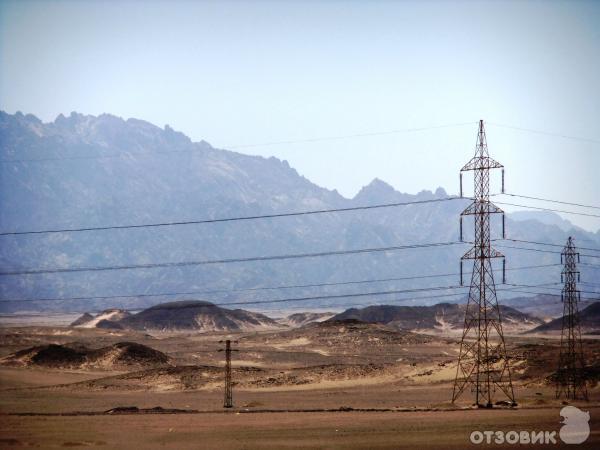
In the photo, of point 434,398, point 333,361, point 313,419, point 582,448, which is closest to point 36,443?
point 313,419

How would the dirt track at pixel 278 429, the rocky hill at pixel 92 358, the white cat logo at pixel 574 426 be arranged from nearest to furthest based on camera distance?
the white cat logo at pixel 574 426 < the dirt track at pixel 278 429 < the rocky hill at pixel 92 358

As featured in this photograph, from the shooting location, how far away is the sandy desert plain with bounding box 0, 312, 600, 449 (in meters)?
50.8

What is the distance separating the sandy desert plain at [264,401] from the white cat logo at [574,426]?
1.77 ft

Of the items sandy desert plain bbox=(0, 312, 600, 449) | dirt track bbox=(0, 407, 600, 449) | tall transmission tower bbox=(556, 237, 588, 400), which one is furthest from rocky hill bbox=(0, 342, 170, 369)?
tall transmission tower bbox=(556, 237, 588, 400)

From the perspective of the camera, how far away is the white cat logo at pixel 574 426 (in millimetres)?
48344

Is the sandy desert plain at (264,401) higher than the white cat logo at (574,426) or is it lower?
lower

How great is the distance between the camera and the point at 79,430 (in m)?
54.2

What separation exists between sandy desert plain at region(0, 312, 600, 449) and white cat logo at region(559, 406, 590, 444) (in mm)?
539

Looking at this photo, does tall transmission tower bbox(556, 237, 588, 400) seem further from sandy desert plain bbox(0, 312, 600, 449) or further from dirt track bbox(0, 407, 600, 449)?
dirt track bbox(0, 407, 600, 449)

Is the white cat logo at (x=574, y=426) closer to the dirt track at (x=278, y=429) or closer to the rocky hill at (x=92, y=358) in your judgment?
the dirt track at (x=278, y=429)

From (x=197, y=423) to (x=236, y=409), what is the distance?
Result: 8946 millimetres

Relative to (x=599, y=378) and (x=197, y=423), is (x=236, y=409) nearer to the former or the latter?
(x=197, y=423)

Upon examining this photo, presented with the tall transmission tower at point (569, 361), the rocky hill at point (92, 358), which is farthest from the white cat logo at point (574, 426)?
the rocky hill at point (92, 358)

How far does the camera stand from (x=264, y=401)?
73438 millimetres
